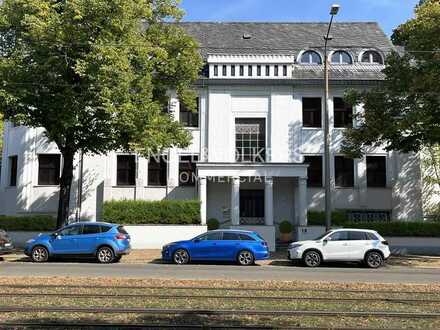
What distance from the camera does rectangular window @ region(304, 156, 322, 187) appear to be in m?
30.8

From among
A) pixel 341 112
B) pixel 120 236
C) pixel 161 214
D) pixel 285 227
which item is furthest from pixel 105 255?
pixel 341 112

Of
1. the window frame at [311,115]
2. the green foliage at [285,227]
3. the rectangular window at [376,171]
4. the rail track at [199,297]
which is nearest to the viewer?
the rail track at [199,297]

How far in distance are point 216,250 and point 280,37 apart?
1968cm

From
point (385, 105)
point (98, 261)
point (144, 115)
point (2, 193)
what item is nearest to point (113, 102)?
point (144, 115)

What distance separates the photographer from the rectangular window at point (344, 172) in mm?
A: 30719

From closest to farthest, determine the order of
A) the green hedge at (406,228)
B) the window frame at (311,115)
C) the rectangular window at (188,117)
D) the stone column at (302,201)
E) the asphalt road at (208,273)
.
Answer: the asphalt road at (208,273) → the green hedge at (406,228) → the stone column at (302,201) → the rectangular window at (188,117) → the window frame at (311,115)

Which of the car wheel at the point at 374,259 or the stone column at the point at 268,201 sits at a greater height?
the stone column at the point at 268,201

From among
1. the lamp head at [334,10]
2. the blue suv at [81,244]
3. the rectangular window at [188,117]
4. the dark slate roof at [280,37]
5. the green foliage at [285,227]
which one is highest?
the dark slate roof at [280,37]

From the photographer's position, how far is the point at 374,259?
66.1 ft

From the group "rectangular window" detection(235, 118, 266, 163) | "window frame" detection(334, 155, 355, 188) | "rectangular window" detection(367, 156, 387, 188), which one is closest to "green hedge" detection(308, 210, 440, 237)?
"window frame" detection(334, 155, 355, 188)

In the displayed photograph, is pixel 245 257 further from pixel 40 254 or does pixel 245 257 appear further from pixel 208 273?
pixel 40 254

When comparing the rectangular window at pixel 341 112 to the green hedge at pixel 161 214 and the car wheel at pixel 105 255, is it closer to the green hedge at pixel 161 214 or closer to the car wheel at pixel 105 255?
the green hedge at pixel 161 214

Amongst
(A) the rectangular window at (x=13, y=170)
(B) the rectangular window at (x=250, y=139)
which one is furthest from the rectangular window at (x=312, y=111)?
(A) the rectangular window at (x=13, y=170)

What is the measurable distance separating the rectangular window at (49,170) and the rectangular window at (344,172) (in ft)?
54.2
